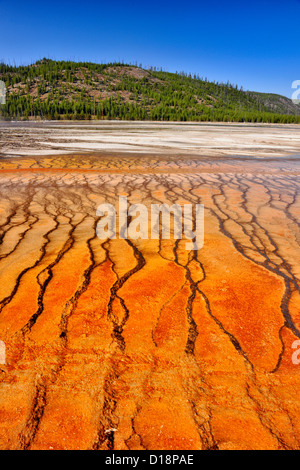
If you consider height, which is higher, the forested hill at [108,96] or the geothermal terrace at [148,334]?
the forested hill at [108,96]

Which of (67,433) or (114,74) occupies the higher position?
(114,74)

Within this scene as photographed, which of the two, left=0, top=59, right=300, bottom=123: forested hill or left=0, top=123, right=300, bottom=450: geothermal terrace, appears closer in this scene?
left=0, top=123, right=300, bottom=450: geothermal terrace

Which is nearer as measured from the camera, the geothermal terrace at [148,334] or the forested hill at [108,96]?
the geothermal terrace at [148,334]

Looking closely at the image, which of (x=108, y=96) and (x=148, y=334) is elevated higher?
(x=108, y=96)

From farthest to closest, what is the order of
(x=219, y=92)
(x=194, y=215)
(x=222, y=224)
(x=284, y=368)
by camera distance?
(x=219, y=92) < (x=194, y=215) < (x=222, y=224) < (x=284, y=368)

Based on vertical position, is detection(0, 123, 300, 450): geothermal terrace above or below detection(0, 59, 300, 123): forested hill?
below

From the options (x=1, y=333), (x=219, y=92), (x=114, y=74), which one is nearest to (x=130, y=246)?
(x=1, y=333)

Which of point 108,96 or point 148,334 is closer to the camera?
point 148,334
